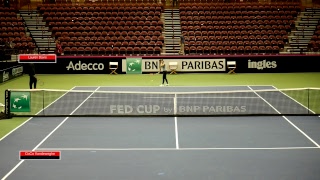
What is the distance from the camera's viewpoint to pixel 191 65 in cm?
3350

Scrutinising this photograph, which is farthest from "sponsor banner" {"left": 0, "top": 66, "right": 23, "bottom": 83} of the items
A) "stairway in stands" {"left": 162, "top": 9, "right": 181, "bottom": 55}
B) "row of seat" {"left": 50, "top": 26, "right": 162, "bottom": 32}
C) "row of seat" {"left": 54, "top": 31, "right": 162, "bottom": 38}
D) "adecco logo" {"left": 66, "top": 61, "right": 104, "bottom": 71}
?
"stairway in stands" {"left": 162, "top": 9, "right": 181, "bottom": 55}

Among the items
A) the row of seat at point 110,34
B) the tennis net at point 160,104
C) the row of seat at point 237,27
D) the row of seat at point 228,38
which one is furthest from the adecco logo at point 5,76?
the row of seat at point 237,27

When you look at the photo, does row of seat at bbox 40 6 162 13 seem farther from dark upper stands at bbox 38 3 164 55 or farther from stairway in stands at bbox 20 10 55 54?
stairway in stands at bbox 20 10 55 54

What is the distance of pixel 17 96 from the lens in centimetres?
1812

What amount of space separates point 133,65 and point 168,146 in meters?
19.4

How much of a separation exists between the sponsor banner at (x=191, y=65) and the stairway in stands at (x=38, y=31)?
6.53 metres

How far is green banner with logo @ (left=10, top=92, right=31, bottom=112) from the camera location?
18.1 meters

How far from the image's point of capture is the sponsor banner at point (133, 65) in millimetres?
32969

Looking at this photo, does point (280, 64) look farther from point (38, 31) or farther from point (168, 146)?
point (168, 146)

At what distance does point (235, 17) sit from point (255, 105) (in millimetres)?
19187

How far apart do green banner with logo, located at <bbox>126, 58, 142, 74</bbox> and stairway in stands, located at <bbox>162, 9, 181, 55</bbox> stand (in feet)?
11.3
